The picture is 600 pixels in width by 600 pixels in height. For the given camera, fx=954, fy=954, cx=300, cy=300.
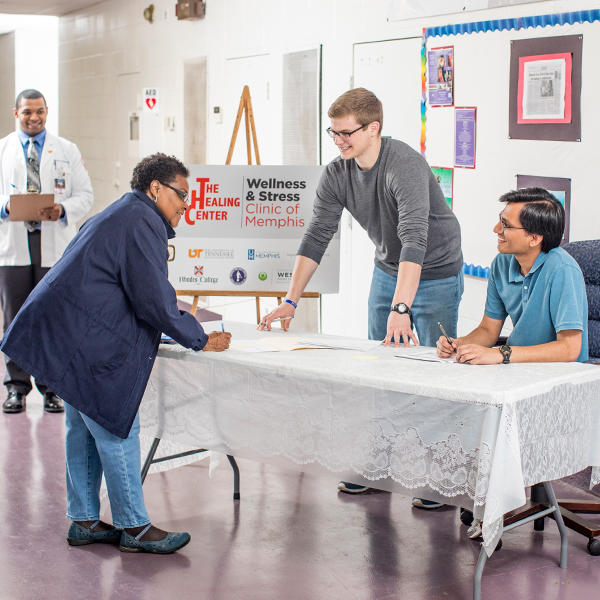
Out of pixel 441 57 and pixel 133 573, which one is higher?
pixel 441 57

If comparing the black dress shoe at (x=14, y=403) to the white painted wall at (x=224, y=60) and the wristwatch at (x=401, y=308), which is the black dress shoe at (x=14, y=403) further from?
the wristwatch at (x=401, y=308)

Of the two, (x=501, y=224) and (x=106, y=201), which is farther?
(x=106, y=201)

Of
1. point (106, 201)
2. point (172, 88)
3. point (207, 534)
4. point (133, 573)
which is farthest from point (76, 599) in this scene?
point (106, 201)

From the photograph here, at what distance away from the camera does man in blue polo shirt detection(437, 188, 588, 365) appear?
284 cm

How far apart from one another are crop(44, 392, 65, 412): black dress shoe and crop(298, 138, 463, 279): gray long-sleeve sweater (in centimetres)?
193

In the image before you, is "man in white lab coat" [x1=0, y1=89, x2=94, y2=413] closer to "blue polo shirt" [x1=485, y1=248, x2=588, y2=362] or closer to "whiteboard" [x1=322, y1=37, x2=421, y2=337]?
"whiteboard" [x1=322, y1=37, x2=421, y2=337]

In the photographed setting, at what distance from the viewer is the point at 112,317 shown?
9.52ft

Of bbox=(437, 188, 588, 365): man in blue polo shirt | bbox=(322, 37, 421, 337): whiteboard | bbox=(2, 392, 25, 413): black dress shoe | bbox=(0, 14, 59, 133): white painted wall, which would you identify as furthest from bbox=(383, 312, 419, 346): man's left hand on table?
bbox=(0, 14, 59, 133): white painted wall

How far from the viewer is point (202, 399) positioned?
313 centimetres

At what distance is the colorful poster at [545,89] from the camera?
398 centimetres

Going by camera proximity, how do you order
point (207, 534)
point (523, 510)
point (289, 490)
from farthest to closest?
point (289, 490) < point (207, 534) < point (523, 510)

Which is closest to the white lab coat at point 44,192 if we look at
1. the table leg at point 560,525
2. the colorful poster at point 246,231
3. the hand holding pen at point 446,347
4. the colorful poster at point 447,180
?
the colorful poster at point 246,231

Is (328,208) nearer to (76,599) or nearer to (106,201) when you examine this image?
(76,599)

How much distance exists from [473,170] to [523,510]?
2.03 meters
